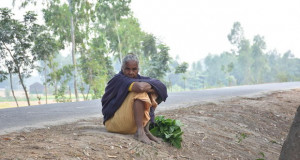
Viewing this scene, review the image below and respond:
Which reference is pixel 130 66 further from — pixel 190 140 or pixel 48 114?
pixel 48 114

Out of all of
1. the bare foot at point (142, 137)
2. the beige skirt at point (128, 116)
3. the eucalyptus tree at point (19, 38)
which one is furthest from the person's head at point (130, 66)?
the eucalyptus tree at point (19, 38)

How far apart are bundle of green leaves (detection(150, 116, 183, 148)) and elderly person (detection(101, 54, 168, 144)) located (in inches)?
10.2

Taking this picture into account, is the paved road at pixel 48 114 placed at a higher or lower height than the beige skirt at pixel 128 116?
lower

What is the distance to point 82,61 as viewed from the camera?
823 inches

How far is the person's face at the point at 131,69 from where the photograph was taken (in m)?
4.13

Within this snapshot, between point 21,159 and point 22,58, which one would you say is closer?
point 21,159

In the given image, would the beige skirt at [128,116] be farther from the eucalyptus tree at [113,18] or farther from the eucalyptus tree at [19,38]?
the eucalyptus tree at [113,18]

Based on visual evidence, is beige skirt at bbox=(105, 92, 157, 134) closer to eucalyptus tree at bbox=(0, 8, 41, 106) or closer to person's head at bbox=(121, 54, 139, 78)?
person's head at bbox=(121, 54, 139, 78)

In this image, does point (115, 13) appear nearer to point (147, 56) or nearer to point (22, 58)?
point (147, 56)

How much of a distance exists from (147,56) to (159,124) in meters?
29.1

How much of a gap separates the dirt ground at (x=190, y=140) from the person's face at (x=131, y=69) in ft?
2.95

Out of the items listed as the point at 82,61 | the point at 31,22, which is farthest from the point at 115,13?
the point at 31,22

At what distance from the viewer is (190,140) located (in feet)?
16.2

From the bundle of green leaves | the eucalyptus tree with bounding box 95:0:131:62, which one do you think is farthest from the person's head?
the eucalyptus tree with bounding box 95:0:131:62
